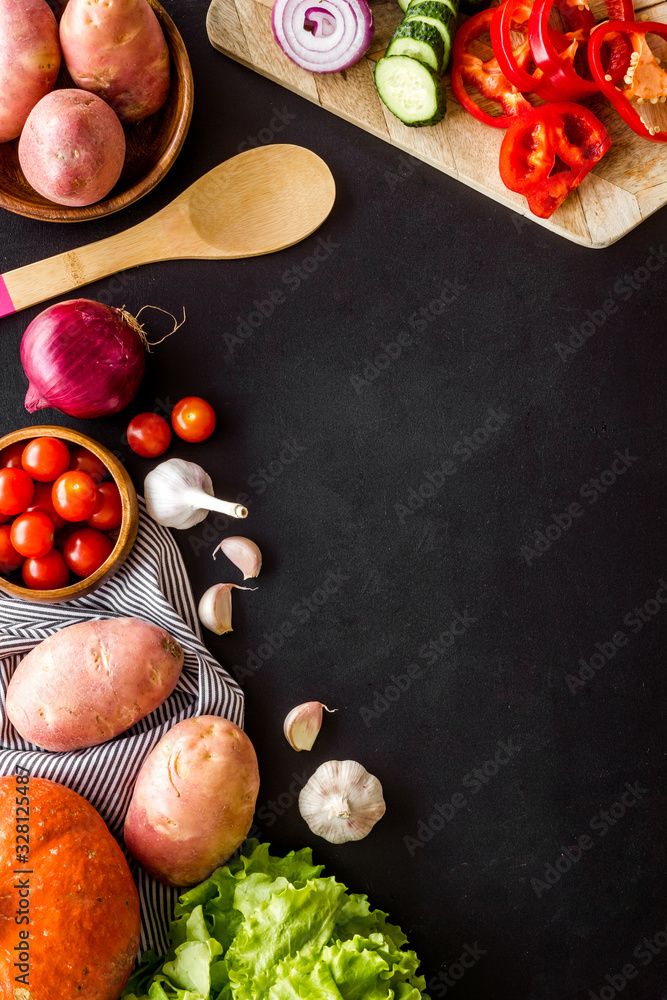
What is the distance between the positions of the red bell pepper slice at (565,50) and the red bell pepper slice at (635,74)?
0.04 m

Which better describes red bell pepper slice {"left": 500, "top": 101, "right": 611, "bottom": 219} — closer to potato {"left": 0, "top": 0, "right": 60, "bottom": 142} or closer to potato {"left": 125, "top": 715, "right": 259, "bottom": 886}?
potato {"left": 0, "top": 0, "right": 60, "bottom": 142}

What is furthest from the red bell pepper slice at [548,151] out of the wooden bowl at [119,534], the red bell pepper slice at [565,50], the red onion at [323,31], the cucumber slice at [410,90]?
the wooden bowl at [119,534]

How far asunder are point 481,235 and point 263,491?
0.73 meters

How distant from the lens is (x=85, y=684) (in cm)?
135

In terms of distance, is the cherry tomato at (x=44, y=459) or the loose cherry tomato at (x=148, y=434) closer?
the cherry tomato at (x=44, y=459)

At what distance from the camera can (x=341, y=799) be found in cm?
149

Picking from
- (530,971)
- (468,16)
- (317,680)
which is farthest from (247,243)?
(530,971)

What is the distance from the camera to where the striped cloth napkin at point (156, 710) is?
1.42 meters

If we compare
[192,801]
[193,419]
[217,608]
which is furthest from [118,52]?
[192,801]

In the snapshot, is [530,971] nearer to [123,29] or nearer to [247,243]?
[247,243]

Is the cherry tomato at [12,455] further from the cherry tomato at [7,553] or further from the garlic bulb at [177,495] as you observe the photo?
the garlic bulb at [177,495]

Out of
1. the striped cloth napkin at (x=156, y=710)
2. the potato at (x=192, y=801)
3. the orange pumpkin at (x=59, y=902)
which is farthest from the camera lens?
the striped cloth napkin at (x=156, y=710)

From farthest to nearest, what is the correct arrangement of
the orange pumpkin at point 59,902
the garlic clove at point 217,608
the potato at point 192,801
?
the garlic clove at point 217,608
the potato at point 192,801
the orange pumpkin at point 59,902

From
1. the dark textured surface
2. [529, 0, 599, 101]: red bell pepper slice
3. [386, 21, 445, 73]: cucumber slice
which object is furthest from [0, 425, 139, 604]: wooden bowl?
[529, 0, 599, 101]: red bell pepper slice
